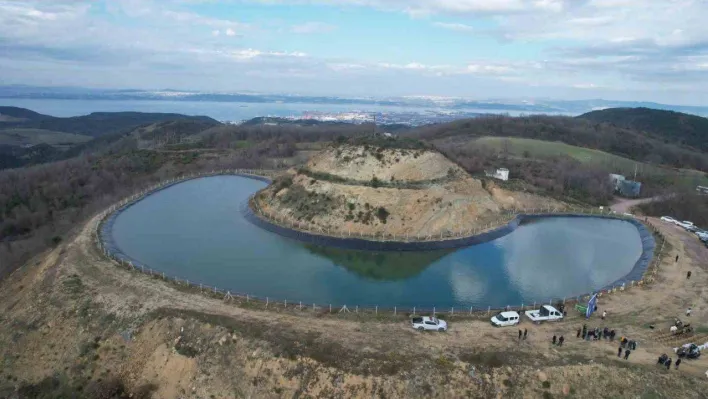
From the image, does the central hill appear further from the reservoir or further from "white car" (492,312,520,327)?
"white car" (492,312,520,327)

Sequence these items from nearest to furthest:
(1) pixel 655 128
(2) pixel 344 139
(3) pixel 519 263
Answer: (3) pixel 519 263 < (2) pixel 344 139 < (1) pixel 655 128

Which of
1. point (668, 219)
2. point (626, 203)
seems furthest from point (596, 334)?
point (626, 203)

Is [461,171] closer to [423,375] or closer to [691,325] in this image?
[691,325]

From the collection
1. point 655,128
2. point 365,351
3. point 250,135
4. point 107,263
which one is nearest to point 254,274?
point 107,263

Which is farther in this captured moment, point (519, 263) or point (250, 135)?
point (250, 135)

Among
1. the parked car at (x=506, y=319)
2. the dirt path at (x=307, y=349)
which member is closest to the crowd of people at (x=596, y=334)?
the dirt path at (x=307, y=349)
